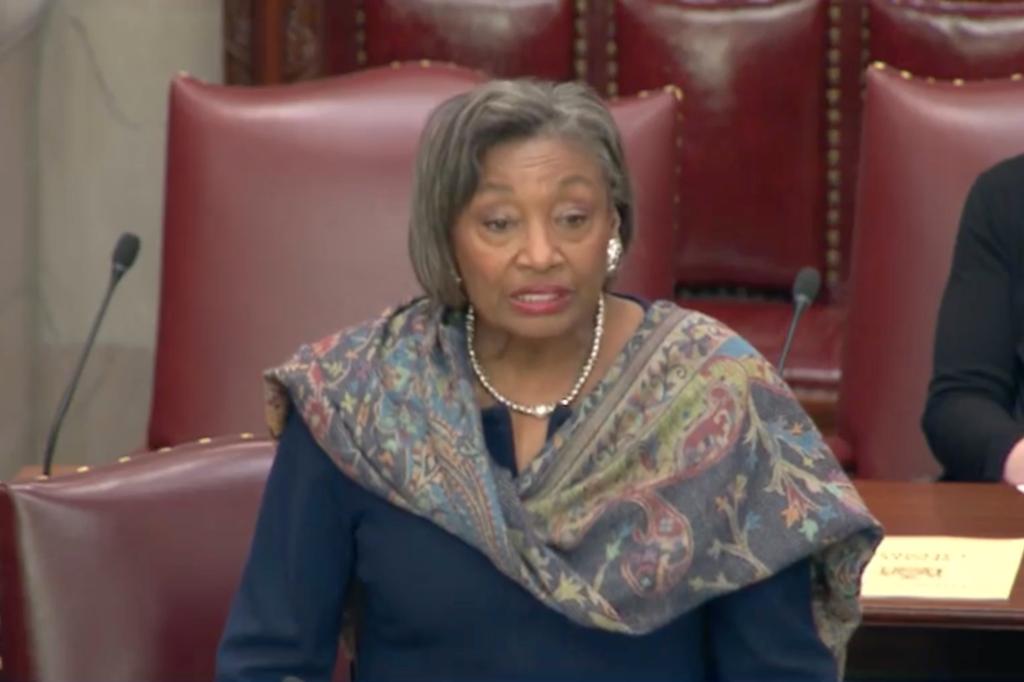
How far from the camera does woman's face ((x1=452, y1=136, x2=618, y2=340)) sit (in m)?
1.81

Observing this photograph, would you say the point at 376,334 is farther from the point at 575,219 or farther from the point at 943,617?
the point at 943,617

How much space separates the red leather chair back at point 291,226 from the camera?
108 inches

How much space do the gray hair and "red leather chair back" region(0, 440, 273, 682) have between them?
0.22m

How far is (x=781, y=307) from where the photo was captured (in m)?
3.59

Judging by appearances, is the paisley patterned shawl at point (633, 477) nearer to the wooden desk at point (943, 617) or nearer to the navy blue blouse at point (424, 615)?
the navy blue blouse at point (424, 615)

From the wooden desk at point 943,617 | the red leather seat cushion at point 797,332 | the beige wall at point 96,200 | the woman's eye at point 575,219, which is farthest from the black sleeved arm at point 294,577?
the beige wall at point 96,200

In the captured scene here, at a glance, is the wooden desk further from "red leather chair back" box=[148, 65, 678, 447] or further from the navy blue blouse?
"red leather chair back" box=[148, 65, 678, 447]

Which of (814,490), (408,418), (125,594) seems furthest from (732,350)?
(125,594)

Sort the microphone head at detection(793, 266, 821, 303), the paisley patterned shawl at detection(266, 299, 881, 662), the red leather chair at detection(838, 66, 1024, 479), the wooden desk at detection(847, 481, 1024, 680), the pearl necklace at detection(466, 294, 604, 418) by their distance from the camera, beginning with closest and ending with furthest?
the paisley patterned shawl at detection(266, 299, 881, 662) < the pearl necklace at detection(466, 294, 604, 418) < the wooden desk at detection(847, 481, 1024, 680) < the microphone head at detection(793, 266, 821, 303) < the red leather chair at detection(838, 66, 1024, 479)

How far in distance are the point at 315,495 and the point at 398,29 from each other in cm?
189

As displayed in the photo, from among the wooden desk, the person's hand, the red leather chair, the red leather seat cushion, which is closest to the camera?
the wooden desk

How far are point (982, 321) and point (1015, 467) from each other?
25 centimetres

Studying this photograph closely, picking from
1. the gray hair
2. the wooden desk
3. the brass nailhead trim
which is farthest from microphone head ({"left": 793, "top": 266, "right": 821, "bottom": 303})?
the brass nailhead trim

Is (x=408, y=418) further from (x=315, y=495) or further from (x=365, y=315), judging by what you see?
(x=365, y=315)
